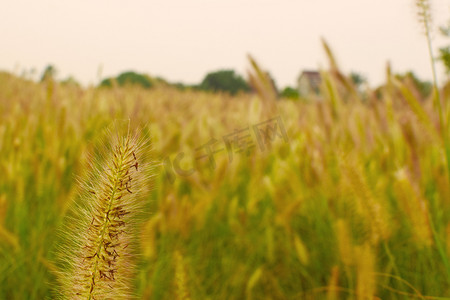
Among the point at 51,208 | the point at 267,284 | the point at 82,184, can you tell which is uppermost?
the point at 82,184

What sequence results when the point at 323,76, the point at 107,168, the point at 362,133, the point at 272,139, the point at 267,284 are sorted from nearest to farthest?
the point at 107,168 < the point at 267,284 < the point at 323,76 < the point at 362,133 < the point at 272,139

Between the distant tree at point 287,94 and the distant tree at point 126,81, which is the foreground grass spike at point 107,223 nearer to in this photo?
the distant tree at point 287,94

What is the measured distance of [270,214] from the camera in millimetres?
1149

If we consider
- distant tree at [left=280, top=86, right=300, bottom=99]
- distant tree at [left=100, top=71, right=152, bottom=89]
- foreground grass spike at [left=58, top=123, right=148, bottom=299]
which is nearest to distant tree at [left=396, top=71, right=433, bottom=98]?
distant tree at [left=280, top=86, right=300, bottom=99]

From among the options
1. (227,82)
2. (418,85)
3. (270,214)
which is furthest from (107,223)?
(227,82)

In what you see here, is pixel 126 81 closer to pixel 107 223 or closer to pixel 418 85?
pixel 418 85

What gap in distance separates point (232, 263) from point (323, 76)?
1.97 ft

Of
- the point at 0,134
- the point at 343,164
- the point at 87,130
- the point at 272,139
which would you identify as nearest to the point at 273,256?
the point at 343,164

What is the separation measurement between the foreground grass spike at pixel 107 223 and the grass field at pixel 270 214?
0.51 feet

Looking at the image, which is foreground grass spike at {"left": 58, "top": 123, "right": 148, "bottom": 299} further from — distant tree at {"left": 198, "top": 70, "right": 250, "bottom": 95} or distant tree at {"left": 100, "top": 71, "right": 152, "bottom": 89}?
distant tree at {"left": 198, "top": 70, "right": 250, "bottom": 95}

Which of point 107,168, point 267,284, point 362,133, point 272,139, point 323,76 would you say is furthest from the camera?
point 272,139

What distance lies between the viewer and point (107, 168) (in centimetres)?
31

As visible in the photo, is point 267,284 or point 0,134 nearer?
point 267,284

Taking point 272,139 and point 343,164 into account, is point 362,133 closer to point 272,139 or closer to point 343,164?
point 272,139
